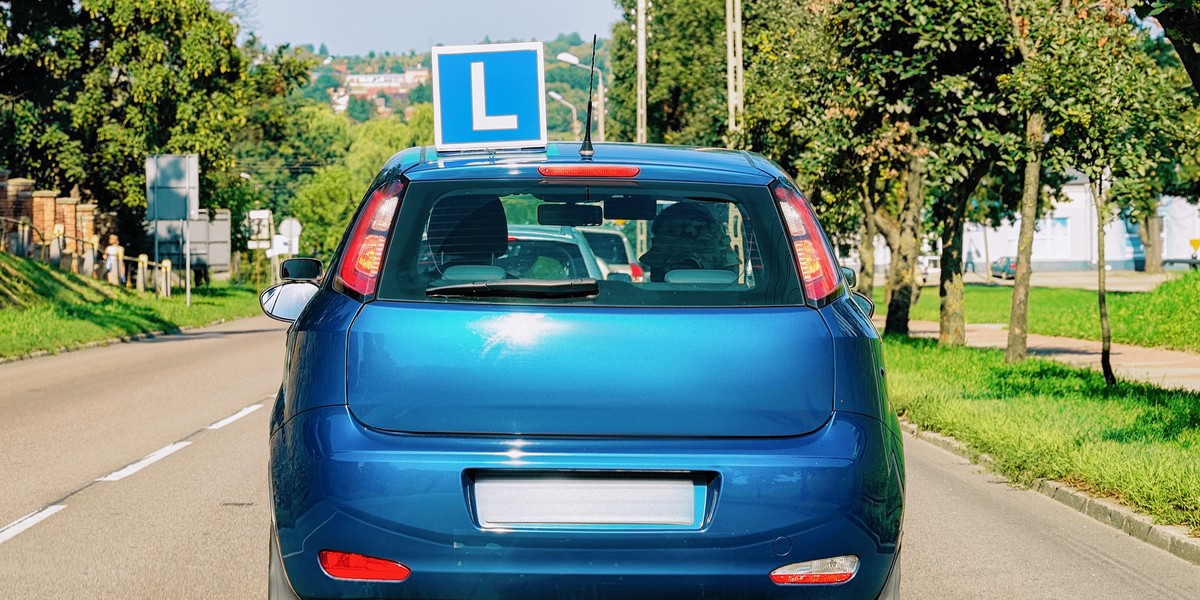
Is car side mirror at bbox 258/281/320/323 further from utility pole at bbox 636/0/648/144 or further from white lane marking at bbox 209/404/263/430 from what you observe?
utility pole at bbox 636/0/648/144

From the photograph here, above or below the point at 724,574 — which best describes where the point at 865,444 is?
above

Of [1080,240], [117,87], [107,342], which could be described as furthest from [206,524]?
[1080,240]

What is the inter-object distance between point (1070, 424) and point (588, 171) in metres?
7.31

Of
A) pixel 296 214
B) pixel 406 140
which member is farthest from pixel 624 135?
pixel 406 140

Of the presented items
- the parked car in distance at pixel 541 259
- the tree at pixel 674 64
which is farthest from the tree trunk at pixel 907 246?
the tree at pixel 674 64

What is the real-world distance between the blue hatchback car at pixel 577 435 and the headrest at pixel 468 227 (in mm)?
14

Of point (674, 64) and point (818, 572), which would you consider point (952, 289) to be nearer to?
point (818, 572)

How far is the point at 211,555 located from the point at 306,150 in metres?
119

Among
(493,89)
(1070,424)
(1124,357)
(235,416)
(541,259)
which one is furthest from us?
(1124,357)

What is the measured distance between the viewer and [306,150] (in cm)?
12262

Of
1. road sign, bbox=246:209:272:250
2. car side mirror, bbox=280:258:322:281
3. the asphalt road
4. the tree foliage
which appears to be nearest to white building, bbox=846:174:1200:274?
road sign, bbox=246:209:272:250

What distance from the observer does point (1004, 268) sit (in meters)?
88.2

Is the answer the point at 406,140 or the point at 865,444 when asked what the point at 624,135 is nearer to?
the point at 865,444

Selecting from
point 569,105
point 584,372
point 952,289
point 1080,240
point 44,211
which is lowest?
point 952,289
